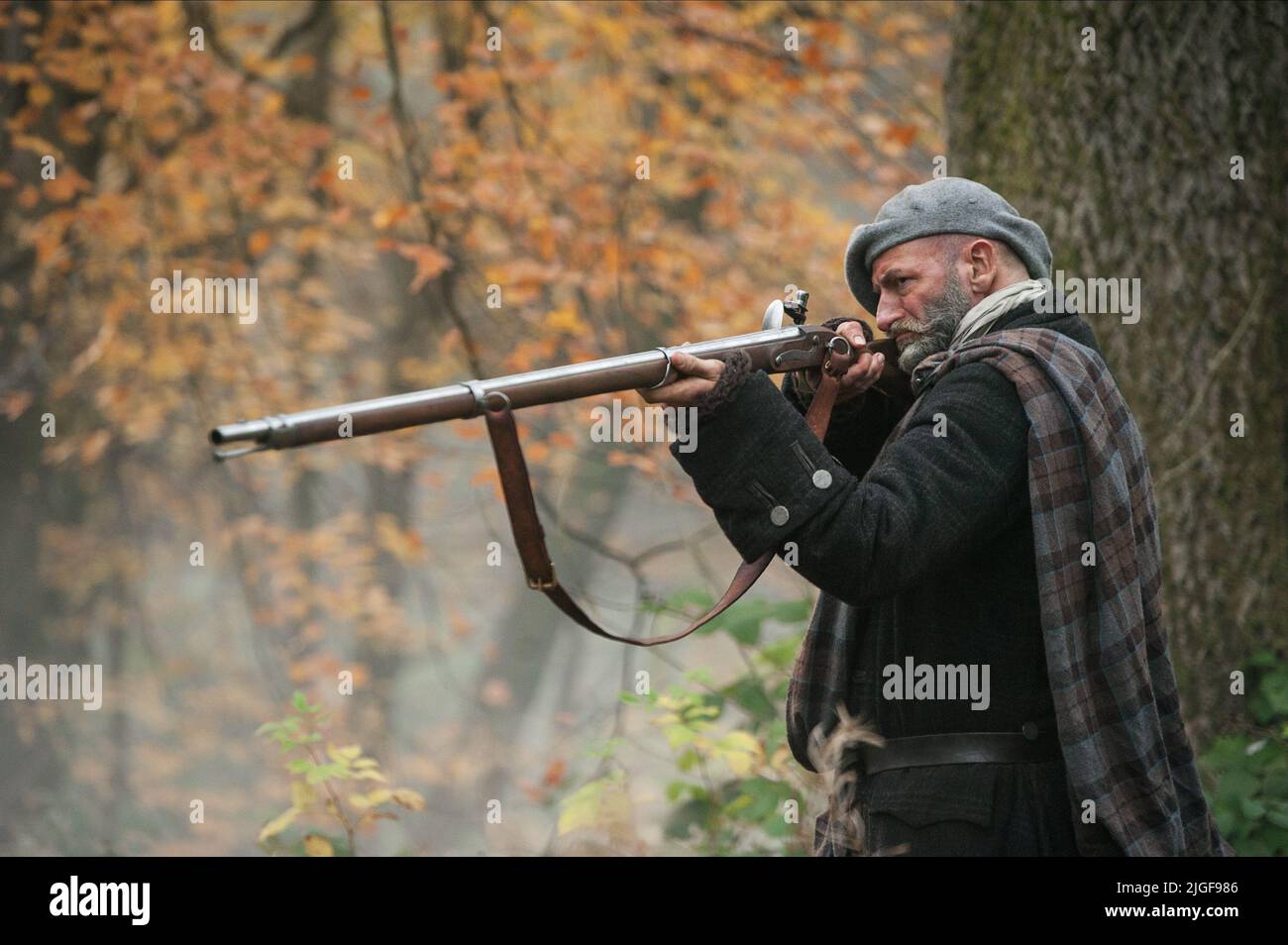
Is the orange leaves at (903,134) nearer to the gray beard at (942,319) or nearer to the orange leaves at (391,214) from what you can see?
the orange leaves at (391,214)

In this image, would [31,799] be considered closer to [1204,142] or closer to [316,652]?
[316,652]

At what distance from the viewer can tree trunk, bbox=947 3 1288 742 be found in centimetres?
536

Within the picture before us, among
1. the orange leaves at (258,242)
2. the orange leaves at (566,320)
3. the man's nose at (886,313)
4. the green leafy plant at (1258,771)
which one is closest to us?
the man's nose at (886,313)

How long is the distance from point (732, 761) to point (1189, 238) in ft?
8.94

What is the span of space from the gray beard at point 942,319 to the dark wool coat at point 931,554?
0.34 meters

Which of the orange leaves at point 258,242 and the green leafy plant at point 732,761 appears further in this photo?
the orange leaves at point 258,242

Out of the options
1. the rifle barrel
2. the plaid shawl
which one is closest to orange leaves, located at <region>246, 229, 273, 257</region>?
the rifle barrel

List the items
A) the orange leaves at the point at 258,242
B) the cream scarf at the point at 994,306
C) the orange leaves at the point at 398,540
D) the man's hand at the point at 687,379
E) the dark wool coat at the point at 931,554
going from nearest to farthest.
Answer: the dark wool coat at the point at 931,554, the man's hand at the point at 687,379, the cream scarf at the point at 994,306, the orange leaves at the point at 258,242, the orange leaves at the point at 398,540

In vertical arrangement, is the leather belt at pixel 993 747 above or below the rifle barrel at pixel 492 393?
below

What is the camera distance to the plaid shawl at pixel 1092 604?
2.93 m

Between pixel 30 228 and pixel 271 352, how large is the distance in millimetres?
3000

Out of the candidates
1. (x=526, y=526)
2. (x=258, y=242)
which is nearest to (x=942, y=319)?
(x=526, y=526)

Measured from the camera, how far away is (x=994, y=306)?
3.30 m

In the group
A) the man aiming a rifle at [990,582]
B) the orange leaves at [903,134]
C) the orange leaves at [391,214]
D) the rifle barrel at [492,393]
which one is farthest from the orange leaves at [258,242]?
the man aiming a rifle at [990,582]
